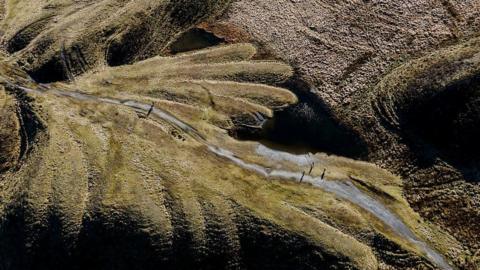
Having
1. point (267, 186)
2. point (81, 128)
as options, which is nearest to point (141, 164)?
point (81, 128)

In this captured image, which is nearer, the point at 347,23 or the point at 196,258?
the point at 196,258

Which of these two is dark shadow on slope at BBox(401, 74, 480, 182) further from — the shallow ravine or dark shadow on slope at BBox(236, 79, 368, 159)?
the shallow ravine

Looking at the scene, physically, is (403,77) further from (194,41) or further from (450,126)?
(194,41)

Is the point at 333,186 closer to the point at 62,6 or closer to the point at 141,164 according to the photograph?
the point at 141,164

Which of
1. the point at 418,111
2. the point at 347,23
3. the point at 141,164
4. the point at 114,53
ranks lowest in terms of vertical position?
the point at 141,164

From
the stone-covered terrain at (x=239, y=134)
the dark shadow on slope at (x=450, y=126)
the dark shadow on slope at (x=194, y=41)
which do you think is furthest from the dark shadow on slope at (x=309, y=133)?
the dark shadow on slope at (x=194, y=41)

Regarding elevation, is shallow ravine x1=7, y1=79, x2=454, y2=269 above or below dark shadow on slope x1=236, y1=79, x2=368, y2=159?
below

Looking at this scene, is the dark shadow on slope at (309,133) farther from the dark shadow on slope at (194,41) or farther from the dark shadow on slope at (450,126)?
the dark shadow on slope at (194,41)

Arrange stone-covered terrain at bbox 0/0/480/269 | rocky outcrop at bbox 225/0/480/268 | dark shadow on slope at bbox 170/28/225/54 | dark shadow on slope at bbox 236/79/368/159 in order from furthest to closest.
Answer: dark shadow on slope at bbox 170/28/225/54, dark shadow on slope at bbox 236/79/368/159, rocky outcrop at bbox 225/0/480/268, stone-covered terrain at bbox 0/0/480/269

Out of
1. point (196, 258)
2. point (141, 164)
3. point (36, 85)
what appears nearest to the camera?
point (196, 258)

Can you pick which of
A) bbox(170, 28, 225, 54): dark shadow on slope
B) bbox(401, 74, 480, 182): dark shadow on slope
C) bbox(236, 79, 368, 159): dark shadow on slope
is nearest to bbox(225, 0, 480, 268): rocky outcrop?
bbox(401, 74, 480, 182): dark shadow on slope
